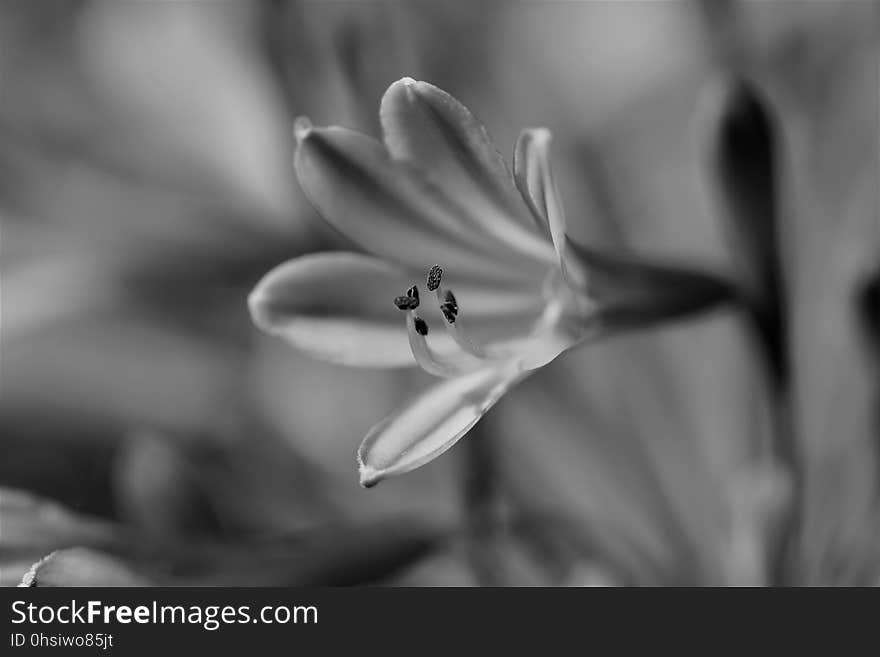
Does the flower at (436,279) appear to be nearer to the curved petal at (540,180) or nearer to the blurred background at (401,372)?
the curved petal at (540,180)

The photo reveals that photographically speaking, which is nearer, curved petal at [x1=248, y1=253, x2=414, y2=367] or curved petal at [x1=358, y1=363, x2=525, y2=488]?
curved petal at [x1=358, y1=363, x2=525, y2=488]

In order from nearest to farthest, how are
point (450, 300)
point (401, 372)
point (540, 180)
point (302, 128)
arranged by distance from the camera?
point (540, 180)
point (302, 128)
point (450, 300)
point (401, 372)

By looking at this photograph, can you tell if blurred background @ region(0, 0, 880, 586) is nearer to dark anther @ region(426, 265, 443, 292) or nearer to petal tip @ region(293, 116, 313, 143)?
dark anther @ region(426, 265, 443, 292)

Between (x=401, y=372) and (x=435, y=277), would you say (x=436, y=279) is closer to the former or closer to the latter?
(x=435, y=277)

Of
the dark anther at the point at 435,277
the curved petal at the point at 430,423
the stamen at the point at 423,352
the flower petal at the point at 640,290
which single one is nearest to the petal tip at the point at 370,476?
the curved petal at the point at 430,423

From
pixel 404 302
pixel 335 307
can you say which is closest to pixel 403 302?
pixel 404 302

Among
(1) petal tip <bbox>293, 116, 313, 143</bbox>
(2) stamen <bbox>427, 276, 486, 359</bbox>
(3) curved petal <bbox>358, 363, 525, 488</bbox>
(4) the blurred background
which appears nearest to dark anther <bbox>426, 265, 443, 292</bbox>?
(2) stamen <bbox>427, 276, 486, 359</bbox>
